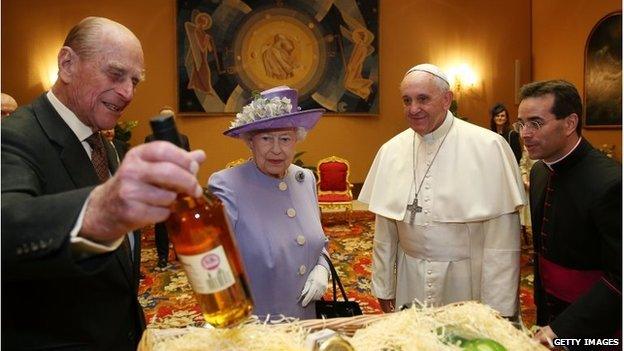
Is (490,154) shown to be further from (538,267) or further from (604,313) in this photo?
(604,313)

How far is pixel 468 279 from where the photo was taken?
2.49 metres

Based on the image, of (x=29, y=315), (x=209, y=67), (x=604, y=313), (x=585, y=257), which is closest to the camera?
(x=29, y=315)

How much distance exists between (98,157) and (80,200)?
79 centimetres

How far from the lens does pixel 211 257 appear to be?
811 millimetres

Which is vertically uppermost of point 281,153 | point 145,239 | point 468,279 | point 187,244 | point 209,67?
point 209,67

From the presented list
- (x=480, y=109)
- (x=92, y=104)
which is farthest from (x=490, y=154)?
(x=480, y=109)

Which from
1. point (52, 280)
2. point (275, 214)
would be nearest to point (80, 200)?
point (52, 280)

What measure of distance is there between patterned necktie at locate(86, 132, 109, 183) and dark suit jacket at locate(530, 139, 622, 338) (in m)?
1.62

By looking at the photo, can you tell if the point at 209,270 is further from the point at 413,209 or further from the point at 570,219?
the point at 413,209

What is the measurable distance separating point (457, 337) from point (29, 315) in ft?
3.28

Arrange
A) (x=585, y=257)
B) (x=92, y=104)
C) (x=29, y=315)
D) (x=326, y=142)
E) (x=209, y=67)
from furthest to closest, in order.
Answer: (x=326, y=142) < (x=209, y=67) < (x=585, y=257) < (x=92, y=104) < (x=29, y=315)

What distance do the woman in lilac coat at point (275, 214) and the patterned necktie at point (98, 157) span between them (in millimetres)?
622
